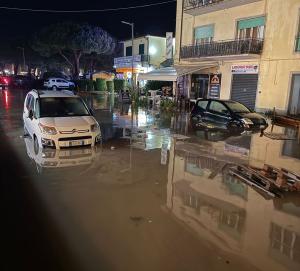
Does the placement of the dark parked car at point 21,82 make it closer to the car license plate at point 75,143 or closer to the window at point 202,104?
the window at point 202,104

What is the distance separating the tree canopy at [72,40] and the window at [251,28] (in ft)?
99.6

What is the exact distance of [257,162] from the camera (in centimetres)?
879

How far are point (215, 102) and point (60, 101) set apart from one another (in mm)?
8206

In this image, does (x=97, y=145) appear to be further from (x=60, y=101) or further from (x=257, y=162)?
(x=257, y=162)

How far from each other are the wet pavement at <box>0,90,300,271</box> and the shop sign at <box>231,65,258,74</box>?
38.2ft

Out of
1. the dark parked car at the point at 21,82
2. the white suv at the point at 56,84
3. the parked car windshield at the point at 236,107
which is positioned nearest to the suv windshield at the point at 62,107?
the parked car windshield at the point at 236,107

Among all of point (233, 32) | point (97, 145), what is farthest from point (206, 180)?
point (233, 32)

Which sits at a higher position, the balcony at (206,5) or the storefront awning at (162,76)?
the balcony at (206,5)

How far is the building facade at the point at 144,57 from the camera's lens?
40844mm

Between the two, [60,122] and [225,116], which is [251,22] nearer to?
[225,116]

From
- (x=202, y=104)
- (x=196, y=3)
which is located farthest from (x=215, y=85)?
(x=202, y=104)

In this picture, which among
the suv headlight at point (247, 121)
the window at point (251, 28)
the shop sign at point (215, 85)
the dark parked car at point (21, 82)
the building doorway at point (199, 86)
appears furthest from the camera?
the dark parked car at point (21, 82)

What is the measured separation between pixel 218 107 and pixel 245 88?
7626mm

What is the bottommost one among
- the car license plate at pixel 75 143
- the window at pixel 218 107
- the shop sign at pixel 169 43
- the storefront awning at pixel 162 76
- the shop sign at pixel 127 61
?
the car license plate at pixel 75 143
